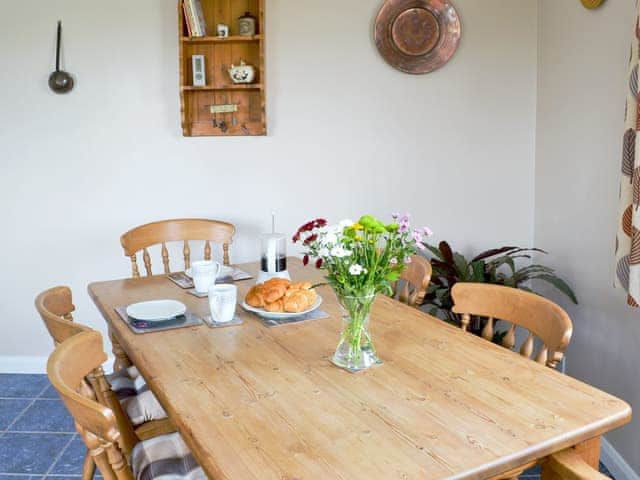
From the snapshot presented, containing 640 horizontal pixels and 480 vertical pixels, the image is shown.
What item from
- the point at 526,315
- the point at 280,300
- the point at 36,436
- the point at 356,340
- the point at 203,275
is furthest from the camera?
the point at 36,436

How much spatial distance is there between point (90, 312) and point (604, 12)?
284cm

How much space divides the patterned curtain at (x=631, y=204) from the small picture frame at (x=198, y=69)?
1903 mm

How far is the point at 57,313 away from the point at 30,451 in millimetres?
1132

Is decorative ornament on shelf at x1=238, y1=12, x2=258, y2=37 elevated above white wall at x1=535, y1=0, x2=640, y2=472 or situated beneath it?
elevated above

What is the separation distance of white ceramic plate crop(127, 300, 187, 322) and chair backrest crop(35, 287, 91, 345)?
18 cm

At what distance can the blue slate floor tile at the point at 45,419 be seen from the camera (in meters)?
2.75

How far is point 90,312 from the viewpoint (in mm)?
3342

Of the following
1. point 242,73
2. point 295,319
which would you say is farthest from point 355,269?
point 242,73

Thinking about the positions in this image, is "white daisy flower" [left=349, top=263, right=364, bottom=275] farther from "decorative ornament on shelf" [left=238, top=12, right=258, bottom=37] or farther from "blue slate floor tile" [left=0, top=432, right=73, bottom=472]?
"decorative ornament on shelf" [left=238, top=12, right=258, bottom=37]

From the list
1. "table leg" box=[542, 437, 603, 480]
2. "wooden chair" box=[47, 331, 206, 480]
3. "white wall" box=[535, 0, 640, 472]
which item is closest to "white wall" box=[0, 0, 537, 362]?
"white wall" box=[535, 0, 640, 472]

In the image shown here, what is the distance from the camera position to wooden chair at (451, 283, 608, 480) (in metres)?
1.54

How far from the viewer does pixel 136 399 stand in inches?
71.9

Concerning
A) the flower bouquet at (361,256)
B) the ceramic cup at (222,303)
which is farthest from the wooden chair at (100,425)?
the flower bouquet at (361,256)

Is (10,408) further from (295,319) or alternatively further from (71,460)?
(295,319)
